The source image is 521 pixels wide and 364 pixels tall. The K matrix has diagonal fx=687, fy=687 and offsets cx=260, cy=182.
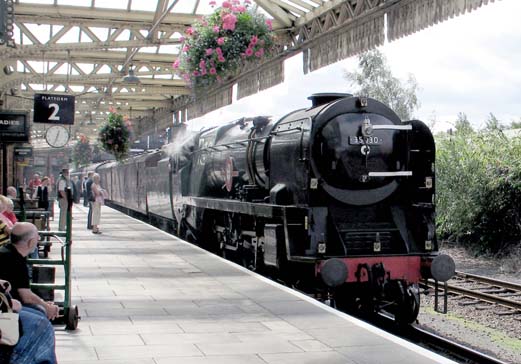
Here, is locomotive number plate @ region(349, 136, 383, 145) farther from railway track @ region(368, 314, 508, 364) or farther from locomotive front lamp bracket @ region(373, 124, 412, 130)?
railway track @ region(368, 314, 508, 364)

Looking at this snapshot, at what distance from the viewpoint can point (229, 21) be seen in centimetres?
1003

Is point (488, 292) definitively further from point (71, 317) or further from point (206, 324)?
point (71, 317)

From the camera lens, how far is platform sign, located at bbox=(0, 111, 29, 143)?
1279 centimetres

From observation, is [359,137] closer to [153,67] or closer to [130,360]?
[130,360]

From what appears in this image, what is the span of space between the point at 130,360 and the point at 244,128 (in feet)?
22.5

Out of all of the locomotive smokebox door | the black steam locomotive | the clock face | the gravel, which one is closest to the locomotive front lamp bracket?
the black steam locomotive

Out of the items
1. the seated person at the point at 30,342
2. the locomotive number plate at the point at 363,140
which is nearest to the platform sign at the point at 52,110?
the locomotive number plate at the point at 363,140

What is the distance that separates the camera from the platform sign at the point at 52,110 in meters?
14.1

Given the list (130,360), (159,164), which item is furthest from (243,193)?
(159,164)

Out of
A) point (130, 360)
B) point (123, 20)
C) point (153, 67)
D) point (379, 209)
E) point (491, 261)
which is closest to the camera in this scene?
point (130, 360)

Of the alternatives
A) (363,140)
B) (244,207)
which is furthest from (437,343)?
(244,207)

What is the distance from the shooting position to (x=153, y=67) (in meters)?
18.7

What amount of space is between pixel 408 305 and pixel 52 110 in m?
8.89

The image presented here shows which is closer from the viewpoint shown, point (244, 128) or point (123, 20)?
point (244, 128)
